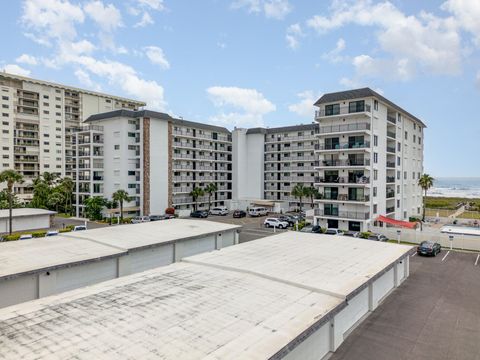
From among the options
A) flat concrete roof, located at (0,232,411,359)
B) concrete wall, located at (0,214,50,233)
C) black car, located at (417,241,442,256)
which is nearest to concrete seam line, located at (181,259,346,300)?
flat concrete roof, located at (0,232,411,359)

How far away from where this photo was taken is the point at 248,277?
16250 mm

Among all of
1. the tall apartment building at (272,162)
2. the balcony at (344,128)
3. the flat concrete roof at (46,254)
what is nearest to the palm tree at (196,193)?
the tall apartment building at (272,162)

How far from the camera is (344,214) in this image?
4466cm

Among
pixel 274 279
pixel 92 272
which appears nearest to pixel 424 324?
pixel 274 279

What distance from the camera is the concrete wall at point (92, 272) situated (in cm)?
1748

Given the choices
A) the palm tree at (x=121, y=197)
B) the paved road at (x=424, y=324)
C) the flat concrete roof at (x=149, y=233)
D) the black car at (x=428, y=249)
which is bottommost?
the paved road at (x=424, y=324)

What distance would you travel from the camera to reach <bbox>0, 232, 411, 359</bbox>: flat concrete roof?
9.52 meters

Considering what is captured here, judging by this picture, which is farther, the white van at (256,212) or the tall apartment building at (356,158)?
the white van at (256,212)

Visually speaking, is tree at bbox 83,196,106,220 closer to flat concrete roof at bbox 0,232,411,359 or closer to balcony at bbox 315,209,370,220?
balcony at bbox 315,209,370,220

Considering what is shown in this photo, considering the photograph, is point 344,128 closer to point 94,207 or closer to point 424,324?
point 424,324

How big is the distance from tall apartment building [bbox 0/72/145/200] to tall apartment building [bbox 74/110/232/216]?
96.4 ft

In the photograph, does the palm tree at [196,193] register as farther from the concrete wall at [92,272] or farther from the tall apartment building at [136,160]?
the concrete wall at [92,272]

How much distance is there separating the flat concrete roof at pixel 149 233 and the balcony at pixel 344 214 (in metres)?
19.1

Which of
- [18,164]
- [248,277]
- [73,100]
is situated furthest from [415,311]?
[73,100]
